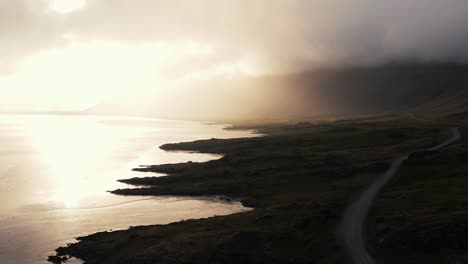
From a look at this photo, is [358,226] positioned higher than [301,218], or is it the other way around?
[301,218]

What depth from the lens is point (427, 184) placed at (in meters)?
103

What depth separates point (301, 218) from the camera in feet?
262

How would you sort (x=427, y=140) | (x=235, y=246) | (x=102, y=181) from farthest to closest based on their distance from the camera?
1. (x=427, y=140)
2. (x=102, y=181)
3. (x=235, y=246)

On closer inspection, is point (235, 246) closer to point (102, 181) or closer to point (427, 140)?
point (102, 181)

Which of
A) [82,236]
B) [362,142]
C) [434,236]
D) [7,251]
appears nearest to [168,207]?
[82,236]

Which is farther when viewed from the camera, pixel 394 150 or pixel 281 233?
pixel 394 150

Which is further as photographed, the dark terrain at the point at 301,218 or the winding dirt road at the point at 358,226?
the dark terrain at the point at 301,218

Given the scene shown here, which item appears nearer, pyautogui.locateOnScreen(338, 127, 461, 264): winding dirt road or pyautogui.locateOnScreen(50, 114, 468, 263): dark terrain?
pyautogui.locateOnScreen(338, 127, 461, 264): winding dirt road

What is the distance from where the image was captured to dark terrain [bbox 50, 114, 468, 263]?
67.6 metres

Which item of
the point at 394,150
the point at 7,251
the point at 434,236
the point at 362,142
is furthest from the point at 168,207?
the point at 362,142

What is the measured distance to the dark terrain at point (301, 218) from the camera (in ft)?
222

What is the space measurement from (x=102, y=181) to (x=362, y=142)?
99019mm

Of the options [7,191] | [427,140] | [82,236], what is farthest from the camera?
[427,140]

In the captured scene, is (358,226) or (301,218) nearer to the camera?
(358,226)
